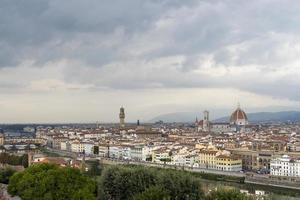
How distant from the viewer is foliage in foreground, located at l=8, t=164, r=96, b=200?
21.4 m

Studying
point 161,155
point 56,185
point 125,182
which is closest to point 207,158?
point 161,155

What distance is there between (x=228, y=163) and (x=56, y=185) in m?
25.4

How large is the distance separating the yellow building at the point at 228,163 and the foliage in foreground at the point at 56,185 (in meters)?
23.1

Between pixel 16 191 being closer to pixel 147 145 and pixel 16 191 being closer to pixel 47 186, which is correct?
pixel 47 186

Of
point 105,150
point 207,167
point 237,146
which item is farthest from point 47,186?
point 105,150

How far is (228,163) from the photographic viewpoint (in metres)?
45.2

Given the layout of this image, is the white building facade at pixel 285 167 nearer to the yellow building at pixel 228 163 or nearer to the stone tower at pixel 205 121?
the yellow building at pixel 228 163

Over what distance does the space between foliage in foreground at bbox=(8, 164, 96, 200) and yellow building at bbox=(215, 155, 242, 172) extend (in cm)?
2311

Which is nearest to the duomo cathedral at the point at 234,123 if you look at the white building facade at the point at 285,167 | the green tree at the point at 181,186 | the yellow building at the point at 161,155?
the yellow building at the point at 161,155

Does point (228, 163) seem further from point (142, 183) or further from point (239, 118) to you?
point (239, 118)

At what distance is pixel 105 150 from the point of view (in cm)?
6556

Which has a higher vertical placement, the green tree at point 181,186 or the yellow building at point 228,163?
the green tree at point 181,186

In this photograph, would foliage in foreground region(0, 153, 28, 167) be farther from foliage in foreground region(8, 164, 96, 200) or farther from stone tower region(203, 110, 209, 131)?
stone tower region(203, 110, 209, 131)

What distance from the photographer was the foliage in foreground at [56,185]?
2142 centimetres
